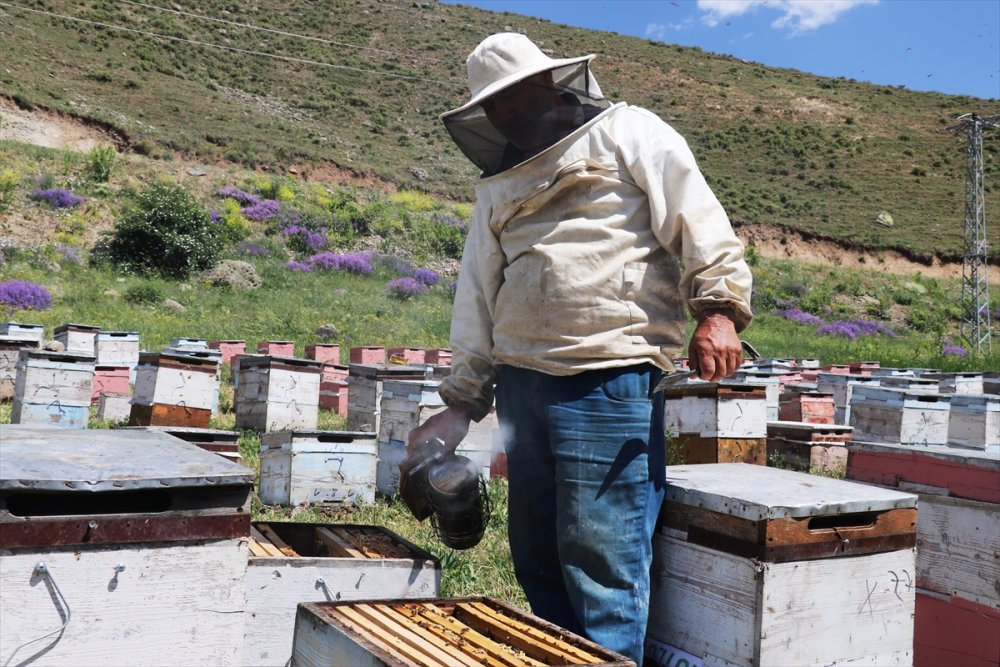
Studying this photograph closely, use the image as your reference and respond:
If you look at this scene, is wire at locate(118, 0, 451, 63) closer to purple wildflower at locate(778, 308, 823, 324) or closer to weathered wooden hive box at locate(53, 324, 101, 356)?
purple wildflower at locate(778, 308, 823, 324)

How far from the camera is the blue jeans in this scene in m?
2.01

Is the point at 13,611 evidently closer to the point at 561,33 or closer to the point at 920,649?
the point at 920,649

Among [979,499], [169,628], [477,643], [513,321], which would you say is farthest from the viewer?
[979,499]

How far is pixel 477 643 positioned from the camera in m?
1.65

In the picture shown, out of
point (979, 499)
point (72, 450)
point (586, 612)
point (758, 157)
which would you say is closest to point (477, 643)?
point (586, 612)

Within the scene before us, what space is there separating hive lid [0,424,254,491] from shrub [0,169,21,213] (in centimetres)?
2075

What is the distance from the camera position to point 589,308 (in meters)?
A: 2.07

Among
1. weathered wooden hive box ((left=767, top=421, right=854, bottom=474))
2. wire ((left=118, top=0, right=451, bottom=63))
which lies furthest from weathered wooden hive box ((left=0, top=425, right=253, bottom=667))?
wire ((left=118, top=0, right=451, bottom=63))

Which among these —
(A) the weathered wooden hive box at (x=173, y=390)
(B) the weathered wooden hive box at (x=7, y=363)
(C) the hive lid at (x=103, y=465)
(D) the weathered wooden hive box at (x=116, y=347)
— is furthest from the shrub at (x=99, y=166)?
(C) the hive lid at (x=103, y=465)

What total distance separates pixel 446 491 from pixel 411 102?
1750 inches

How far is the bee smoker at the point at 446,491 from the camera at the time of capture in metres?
2.27

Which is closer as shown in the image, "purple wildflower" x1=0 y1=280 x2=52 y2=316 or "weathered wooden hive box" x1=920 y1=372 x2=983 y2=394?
"weathered wooden hive box" x1=920 y1=372 x2=983 y2=394

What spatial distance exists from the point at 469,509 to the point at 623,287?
0.72 metres

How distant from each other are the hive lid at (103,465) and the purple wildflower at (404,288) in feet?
58.0
